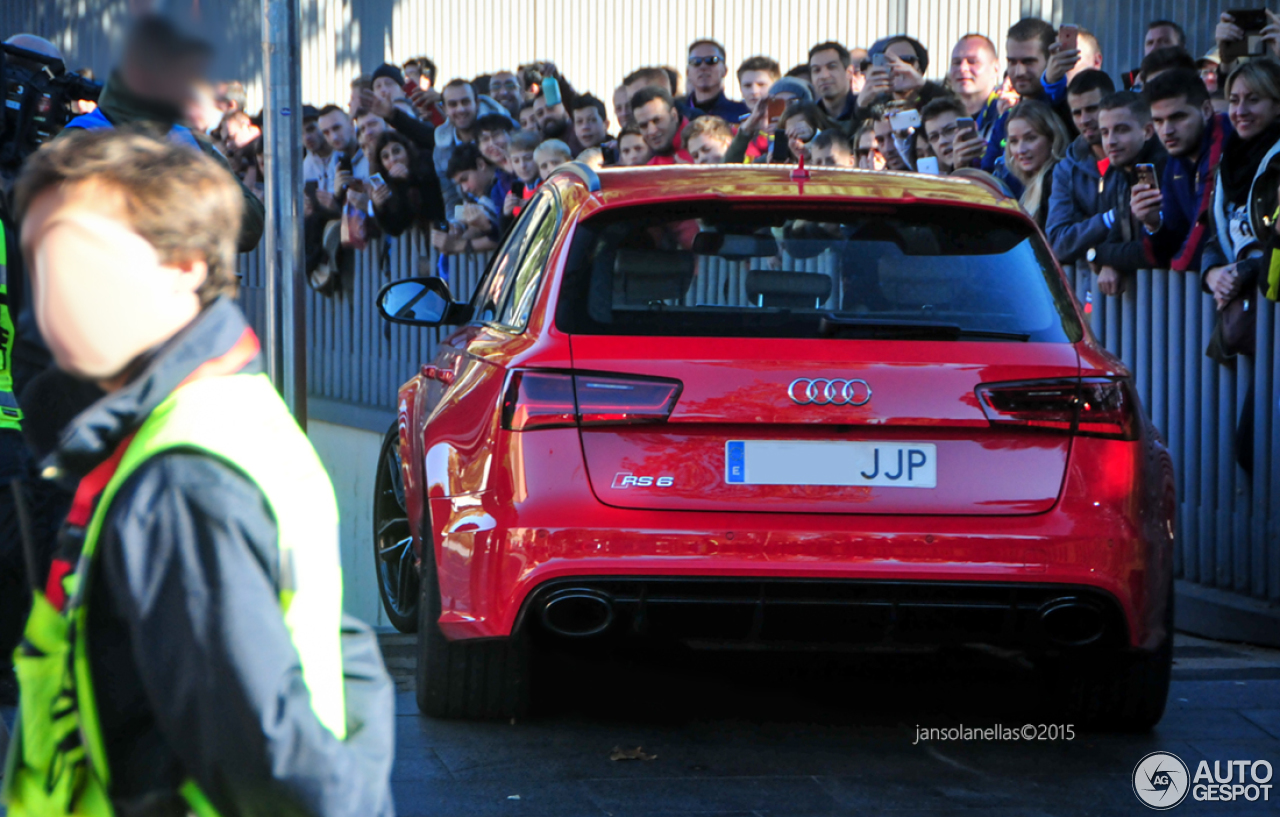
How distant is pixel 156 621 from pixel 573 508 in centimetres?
305

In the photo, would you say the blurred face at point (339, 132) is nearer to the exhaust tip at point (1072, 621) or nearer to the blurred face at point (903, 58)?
the blurred face at point (903, 58)

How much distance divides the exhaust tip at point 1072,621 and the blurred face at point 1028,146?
4.36m

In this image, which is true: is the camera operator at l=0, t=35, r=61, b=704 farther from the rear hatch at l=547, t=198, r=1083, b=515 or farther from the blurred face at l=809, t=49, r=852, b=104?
the blurred face at l=809, t=49, r=852, b=104

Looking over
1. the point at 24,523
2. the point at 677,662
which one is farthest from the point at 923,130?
the point at 24,523

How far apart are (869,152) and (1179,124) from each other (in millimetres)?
2552

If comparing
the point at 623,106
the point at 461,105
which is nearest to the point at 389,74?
the point at 461,105

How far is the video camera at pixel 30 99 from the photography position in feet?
19.0

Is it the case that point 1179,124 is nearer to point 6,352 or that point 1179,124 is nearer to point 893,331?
point 893,331

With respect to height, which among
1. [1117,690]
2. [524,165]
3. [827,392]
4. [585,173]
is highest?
[524,165]

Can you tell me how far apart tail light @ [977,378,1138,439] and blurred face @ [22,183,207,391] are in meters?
3.23

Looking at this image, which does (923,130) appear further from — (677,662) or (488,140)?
(677,662)

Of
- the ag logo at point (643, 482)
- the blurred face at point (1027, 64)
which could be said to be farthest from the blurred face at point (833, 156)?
the ag logo at point (643, 482)

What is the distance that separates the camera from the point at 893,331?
4.76 meters

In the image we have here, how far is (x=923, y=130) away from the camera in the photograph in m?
9.48
